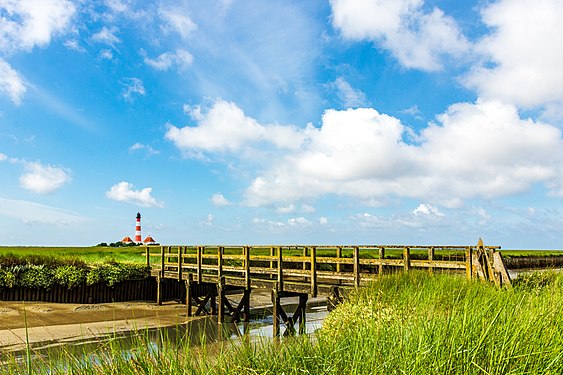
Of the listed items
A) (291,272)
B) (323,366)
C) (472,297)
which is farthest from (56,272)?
(323,366)

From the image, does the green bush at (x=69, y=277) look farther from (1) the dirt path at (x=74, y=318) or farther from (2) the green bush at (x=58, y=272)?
(1) the dirt path at (x=74, y=318)

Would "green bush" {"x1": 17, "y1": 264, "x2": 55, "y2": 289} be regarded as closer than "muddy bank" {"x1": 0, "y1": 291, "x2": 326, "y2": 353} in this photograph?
No

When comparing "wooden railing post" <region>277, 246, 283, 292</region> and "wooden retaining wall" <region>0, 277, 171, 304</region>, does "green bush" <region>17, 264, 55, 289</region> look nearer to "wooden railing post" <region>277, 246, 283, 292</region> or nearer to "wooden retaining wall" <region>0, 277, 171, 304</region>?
"wooden retaining wall" <region>0, 277, 171, 304</region>

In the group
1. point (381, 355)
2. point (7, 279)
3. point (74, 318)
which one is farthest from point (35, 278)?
point (381, 355)

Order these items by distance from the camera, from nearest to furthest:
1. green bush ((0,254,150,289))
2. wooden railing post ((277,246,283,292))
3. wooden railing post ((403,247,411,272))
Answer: wooden railing post ((403,247,411,272)), wooden railing post ((277,246,283,292)), green bush ((0,254,150,289))

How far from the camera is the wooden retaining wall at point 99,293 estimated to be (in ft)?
83.6

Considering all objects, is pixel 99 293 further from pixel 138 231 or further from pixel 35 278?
pixel 138 231

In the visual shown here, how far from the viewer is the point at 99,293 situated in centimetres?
2678

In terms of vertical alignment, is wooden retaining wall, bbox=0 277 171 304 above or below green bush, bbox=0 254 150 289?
below

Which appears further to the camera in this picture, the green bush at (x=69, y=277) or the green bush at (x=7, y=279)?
the green bush at (x=69, y=277)

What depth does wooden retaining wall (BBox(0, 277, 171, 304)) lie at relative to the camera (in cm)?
2548

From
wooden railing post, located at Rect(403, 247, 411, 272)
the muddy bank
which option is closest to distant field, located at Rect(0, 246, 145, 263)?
the muddy bank

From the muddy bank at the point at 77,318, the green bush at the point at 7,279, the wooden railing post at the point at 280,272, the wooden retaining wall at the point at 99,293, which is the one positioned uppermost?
the wooden railing post at the point at 280,272

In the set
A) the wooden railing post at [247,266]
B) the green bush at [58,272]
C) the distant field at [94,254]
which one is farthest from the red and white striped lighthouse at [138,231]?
the wooden railing post at [247,266]
